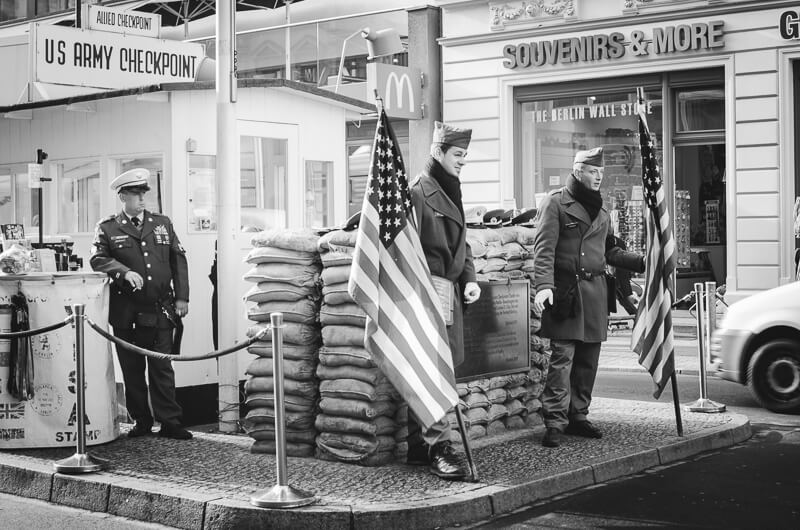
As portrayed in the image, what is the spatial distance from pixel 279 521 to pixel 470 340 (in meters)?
2.72

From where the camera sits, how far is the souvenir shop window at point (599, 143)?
65.0 feet

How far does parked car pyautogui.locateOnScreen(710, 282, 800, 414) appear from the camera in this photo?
10.7m

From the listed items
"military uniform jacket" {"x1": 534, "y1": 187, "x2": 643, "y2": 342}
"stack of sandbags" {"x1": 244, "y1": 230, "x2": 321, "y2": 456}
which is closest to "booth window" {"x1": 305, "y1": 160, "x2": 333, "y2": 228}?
"stack of sandbags" {"x1": 244, "y1": 230, "x2": 321, "y2": 456}

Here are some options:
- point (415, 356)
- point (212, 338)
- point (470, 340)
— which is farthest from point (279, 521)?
→ point (212, 338)

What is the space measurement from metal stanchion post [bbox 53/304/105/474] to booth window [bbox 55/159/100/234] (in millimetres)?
3699

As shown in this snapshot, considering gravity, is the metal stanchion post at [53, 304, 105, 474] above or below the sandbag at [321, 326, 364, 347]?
below

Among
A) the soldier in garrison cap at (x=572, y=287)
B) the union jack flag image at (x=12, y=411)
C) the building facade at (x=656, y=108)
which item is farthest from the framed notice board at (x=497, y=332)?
the building facade at (x=656, y=108)

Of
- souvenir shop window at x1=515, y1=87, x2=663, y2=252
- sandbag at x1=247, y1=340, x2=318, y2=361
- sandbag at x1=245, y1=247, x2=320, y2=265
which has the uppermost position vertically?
souvenir shop window at x1=515, y1=87, x2=663, y2=252

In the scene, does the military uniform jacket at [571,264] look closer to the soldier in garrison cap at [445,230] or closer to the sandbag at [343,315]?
the soldier in garrison cap at [445,230]

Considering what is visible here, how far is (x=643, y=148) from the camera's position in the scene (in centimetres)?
909

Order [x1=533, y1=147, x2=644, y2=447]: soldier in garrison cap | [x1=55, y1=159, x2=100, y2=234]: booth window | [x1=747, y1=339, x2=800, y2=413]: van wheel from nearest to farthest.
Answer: [x1=533, y1=147, x2=644, y2=447]: soldier in garrison cap → [x1=747, y1=339, x2=800, y2=413]: van wheel → [x1=55, y1=159, x2=100, y2=234]: booth window

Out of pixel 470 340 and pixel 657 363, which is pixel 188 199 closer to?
pixel 470 340

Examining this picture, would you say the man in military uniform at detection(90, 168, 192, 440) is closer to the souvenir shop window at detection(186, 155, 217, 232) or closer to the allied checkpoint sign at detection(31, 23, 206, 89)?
A: the souvenir shop window at detection(186, 155, 217, 232)

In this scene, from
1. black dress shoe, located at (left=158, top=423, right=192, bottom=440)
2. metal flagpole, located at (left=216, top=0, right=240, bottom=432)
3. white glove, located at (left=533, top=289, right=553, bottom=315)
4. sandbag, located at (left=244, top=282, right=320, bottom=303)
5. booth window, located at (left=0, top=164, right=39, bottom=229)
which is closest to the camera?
sandbag, located at (left=244, top=282, right=320, bottom=303)
